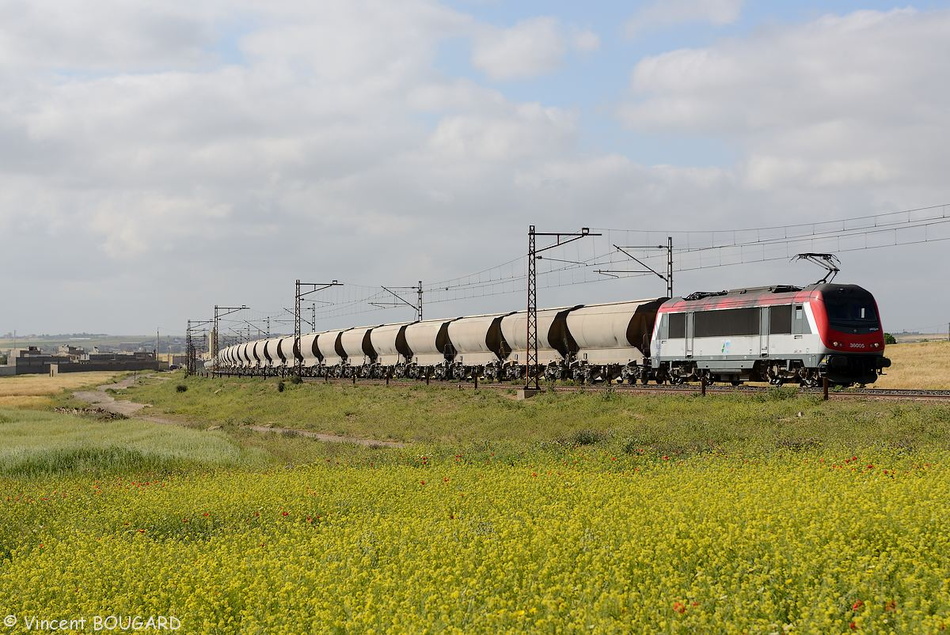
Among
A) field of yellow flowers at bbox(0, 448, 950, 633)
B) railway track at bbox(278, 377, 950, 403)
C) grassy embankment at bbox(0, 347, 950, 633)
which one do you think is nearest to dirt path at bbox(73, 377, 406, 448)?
grassy embankment at bbox(0, 347, 950, 633)

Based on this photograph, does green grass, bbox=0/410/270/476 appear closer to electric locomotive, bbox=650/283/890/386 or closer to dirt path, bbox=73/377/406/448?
dirt path, bbox=73/377/406/448

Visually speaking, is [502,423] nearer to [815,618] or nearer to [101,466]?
[101,466]

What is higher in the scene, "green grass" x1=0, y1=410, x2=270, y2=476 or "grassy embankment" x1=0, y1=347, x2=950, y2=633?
"grassy embankment" x1=0, y1=347, x2=950, y2=633

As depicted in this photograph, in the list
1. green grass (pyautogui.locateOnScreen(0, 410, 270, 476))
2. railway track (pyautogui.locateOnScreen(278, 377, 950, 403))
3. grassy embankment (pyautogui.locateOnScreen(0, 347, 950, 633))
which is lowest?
green grass (pyautogui.locateOnScreen(0, 410, 270, 476))

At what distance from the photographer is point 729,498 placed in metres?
11.4

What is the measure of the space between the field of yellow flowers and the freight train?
15576 mm

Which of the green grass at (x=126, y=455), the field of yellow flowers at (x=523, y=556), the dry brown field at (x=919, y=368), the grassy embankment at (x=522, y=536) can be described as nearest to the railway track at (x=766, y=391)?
the grassy embankment at (x=522, y=536)

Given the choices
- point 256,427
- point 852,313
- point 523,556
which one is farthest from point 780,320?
point 256,427

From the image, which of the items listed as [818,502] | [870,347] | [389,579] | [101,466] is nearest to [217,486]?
Answer: [101,466]

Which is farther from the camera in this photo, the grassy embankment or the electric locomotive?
the electric locomotive

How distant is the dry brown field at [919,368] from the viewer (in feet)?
153

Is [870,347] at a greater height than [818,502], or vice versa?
[870,347]

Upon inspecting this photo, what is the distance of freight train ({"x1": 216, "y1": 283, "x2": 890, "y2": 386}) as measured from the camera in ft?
98.6

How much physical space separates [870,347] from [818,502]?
22.5 meters
